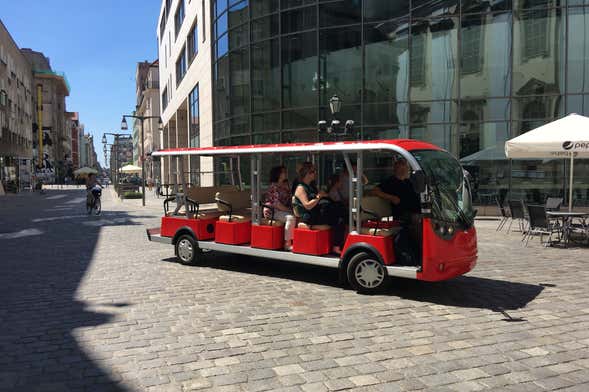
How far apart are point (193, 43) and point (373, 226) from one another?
97.4 ft

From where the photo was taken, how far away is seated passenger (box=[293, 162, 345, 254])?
24.0 ft

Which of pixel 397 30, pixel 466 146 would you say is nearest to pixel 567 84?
pixel 466 146

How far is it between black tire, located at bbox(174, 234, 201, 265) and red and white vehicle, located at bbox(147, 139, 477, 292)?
127mm

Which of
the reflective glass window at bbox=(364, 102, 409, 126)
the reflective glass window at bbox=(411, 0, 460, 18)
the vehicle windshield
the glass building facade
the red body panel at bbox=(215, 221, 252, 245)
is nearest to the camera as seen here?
the vehicle windshield

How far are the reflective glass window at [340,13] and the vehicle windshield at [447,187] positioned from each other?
13588 mm

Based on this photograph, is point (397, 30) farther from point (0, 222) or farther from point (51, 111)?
point (51, 111)

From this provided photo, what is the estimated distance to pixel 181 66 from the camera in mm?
40281

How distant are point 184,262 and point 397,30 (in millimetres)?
13255

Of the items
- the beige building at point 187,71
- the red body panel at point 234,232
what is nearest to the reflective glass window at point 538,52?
the beige building at point 187,71

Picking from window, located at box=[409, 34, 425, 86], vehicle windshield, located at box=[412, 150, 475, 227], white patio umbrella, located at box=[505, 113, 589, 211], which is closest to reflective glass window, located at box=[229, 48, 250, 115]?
window, located at box=[409, 34, 425, 86]

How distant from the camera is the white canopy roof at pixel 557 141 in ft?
33.4

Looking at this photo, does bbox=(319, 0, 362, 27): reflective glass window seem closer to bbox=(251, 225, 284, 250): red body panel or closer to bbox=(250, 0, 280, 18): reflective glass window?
bbox=(250, 0, 280, 18): reflective glass window

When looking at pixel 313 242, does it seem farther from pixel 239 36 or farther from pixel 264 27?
pixel 239 36

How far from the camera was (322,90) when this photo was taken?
2005 cm
